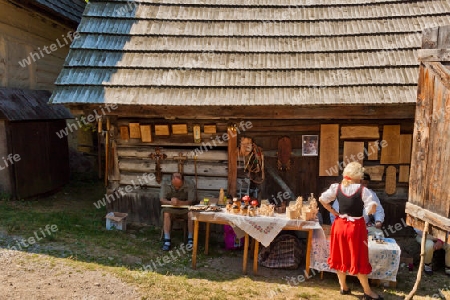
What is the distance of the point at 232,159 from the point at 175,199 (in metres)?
1.24

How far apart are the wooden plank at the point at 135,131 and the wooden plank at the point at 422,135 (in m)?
4.62

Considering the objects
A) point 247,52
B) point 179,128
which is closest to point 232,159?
point 179,128

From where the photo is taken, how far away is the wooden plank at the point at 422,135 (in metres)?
3.52

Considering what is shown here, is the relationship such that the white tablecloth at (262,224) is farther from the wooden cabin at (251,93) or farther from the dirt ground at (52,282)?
the dirt ground at (52,282)

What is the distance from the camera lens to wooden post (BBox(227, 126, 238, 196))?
6660 mm

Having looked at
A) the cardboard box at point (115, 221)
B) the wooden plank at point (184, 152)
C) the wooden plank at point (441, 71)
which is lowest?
the cardboard box at point (115, 221)

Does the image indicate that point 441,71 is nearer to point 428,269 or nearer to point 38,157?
point 428,269

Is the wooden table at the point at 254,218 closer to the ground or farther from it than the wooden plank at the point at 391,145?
closer to the ground

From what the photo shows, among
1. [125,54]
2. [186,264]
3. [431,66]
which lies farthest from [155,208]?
[431,66]

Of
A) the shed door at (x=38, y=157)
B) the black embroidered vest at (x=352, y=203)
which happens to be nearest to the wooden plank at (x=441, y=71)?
the black embroidered vest at (x=352, y=203)

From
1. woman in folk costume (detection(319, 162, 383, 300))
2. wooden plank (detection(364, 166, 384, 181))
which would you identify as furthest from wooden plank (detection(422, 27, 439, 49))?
wooden plank (detection(364, 166, 384, 181))

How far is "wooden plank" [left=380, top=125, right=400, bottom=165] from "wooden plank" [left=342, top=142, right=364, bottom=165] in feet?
1.25

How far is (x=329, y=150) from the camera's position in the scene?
260 inches

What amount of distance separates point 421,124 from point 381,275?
252 cm
